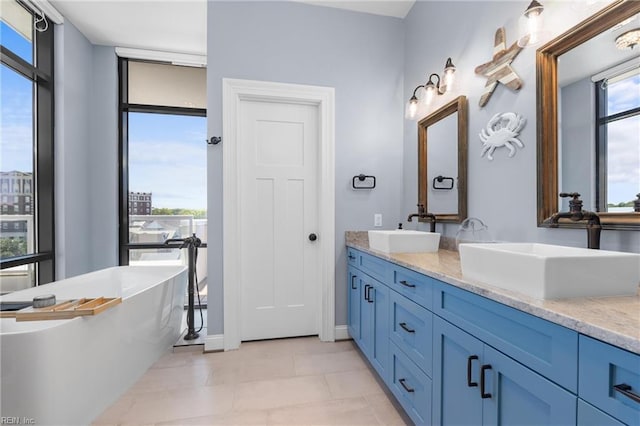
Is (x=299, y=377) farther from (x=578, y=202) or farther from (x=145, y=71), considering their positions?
(x=145, y=71)

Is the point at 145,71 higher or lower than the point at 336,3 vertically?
lower

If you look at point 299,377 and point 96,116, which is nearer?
point 299,377

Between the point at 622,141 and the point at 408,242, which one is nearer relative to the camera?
the point at 622,141

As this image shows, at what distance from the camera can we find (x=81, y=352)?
62.4 inches

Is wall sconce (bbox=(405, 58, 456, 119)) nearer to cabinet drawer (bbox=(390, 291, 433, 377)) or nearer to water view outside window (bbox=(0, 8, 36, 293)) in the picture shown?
cabinet drawer (bbox=(390, 291, 433, 377))

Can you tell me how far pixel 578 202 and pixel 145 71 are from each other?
427 cm

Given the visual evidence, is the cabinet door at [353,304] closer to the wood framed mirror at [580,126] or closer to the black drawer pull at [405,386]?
the black drawer pull at [405,386]

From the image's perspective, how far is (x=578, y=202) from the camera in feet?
3.78

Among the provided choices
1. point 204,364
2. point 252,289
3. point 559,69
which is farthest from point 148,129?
point 559,69

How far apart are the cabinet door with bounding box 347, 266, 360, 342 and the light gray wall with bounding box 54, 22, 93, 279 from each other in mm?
2817

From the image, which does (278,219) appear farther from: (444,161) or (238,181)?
(444,161)

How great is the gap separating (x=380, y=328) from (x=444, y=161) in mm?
1324

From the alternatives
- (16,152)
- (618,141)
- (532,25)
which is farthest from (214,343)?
(532,25)

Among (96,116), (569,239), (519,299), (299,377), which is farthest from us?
(96,116)
